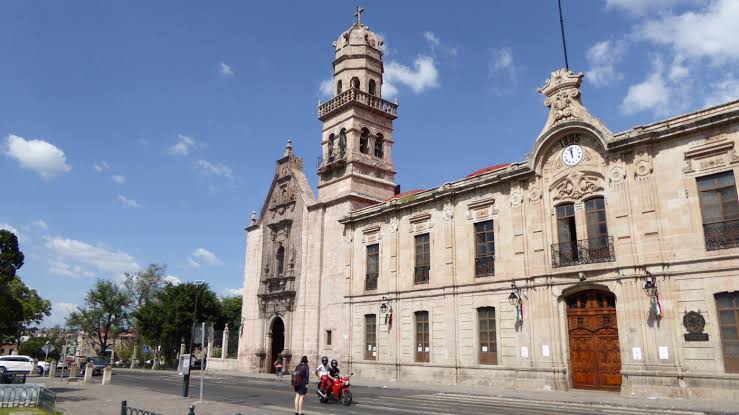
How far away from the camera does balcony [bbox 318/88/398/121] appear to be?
126ft

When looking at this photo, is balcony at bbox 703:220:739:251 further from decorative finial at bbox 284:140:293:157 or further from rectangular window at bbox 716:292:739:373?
decorative finial at bbox 284:140:293:157

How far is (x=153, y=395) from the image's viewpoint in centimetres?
1988

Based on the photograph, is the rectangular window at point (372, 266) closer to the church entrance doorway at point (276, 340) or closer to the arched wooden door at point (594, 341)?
the church entrance doorway at point (276, 340)

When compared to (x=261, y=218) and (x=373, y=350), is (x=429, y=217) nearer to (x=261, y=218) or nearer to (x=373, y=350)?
(x=373, y=350)

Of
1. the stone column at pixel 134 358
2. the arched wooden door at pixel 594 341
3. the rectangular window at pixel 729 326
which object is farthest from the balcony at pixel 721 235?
the stone column at pixel 134 358

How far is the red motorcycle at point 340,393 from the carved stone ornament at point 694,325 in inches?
453

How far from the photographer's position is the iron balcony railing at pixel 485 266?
25.0m

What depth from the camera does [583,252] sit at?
70.3ft

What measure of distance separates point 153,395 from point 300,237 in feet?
64.5

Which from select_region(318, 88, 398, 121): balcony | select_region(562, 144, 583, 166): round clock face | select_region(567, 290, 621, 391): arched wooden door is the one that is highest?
select_region(318, 88, 398, 121): balcony

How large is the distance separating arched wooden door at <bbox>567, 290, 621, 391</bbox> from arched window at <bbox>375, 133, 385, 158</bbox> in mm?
20778

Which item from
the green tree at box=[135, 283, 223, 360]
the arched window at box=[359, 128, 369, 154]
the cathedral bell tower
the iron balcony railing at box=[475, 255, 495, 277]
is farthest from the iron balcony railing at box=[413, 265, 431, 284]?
the green tree at box=[135, 283, 223, 360]

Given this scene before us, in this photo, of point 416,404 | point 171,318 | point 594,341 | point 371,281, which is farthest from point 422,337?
point 171,318

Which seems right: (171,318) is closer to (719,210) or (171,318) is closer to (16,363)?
(16,363)
